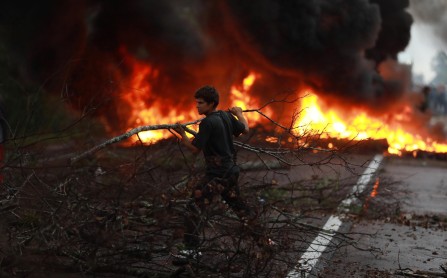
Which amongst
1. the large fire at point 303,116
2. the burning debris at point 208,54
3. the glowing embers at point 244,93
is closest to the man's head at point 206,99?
the large fire at point 303,116

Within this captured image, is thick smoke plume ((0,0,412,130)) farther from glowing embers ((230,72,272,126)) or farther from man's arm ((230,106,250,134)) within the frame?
man's arm ((230,106,250,134))

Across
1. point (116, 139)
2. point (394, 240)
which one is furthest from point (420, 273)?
point (116, 139)

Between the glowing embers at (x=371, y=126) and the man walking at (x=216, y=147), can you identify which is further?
the glowing embers at (x=371, y=126)

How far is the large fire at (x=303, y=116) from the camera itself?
609 inches

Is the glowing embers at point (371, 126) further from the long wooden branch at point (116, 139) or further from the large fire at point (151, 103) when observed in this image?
the long wooden branch at point (116, 139)

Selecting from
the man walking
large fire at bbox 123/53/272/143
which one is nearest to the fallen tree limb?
the man walking

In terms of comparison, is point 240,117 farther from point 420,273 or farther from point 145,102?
point 145,102

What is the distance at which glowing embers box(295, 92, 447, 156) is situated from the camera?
1599 cm

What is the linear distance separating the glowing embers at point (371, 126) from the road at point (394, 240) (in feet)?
15.4

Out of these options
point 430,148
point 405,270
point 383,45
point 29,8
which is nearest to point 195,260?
point 405,270

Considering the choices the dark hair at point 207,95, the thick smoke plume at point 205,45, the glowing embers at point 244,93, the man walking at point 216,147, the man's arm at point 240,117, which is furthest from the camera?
the glowing embers at point 244,93

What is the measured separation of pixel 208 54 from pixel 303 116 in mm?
3162

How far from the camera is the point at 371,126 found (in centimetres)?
1661

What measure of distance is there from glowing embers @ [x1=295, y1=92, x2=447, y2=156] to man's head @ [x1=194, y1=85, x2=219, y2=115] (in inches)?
404
